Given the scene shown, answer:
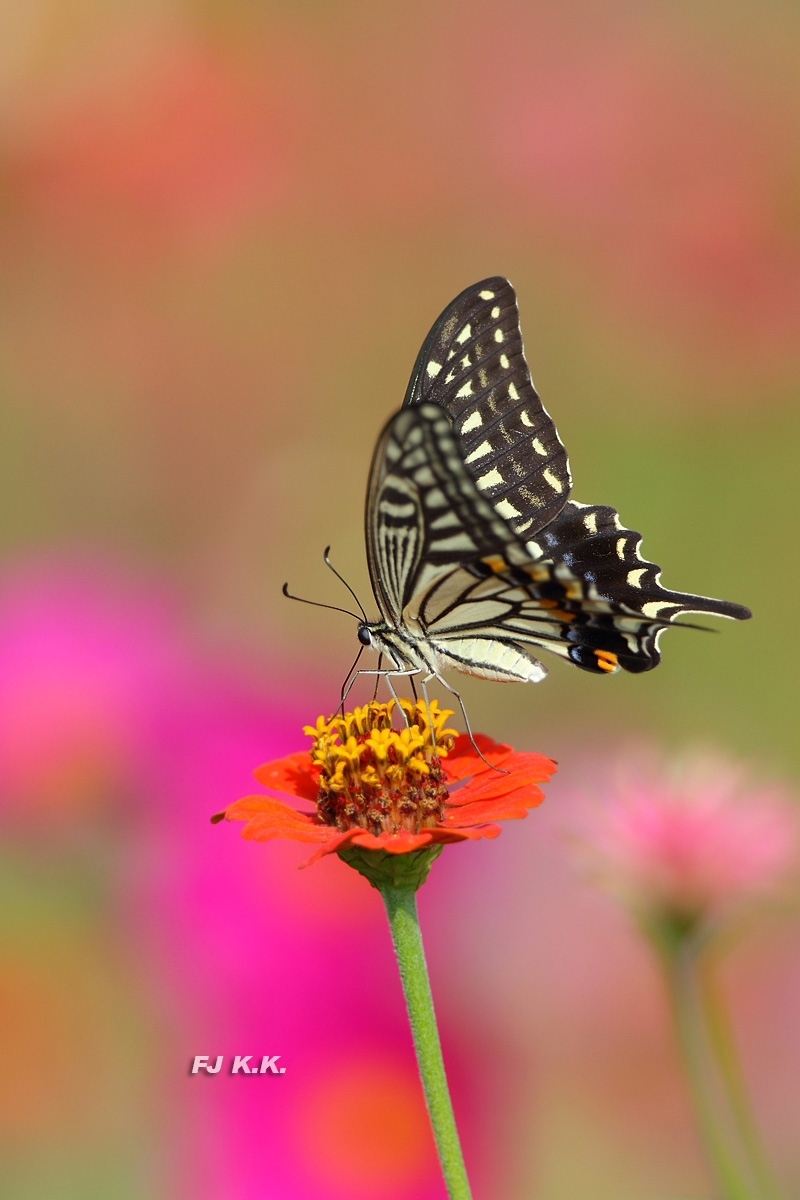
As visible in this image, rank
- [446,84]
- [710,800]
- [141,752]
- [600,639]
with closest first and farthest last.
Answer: [600,639] < [710,800] < [141,752] < [446,84]

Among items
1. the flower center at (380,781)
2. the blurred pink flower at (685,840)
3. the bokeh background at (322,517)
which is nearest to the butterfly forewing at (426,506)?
the flower center at (380,781)

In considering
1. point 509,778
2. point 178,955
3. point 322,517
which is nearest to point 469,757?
point 509,778

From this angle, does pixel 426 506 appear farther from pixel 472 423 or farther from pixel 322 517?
pixel 322 517

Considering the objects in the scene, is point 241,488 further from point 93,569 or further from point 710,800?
point 710,800

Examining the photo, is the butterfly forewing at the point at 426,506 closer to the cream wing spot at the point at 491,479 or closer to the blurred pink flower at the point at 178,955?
the cream wing spot at the point at 491,479

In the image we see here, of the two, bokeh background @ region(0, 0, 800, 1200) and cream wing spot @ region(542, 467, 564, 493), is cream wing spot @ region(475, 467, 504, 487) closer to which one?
cream wing spot @ region(542, 467, 564, 493)

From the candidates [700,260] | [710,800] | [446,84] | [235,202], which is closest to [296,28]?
[446,84]

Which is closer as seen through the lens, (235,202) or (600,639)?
(600,639)
